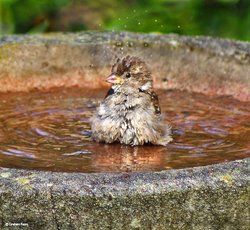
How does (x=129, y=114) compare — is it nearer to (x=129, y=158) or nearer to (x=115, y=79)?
(x=115, y=79)

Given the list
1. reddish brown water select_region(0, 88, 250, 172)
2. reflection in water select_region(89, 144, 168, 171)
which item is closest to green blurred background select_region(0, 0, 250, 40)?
reddish brown water select_region(0, 88, 250, 172)

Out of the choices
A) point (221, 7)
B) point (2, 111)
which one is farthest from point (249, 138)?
point (221, 7)

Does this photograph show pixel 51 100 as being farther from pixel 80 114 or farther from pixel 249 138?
pixel 249 138

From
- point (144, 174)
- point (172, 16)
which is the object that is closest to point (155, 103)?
point (144, 174)

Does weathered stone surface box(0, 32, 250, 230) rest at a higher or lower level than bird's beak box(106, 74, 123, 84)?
lower

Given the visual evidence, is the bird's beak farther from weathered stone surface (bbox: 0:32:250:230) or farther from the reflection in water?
weathered stone surface (bbox: 0:32:250:230)

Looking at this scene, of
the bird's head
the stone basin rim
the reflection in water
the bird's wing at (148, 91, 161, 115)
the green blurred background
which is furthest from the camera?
the green blurred background

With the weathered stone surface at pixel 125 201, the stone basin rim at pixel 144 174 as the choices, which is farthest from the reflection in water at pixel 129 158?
the weathered stone surface at pixel 125 201
